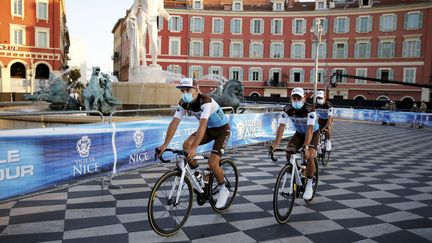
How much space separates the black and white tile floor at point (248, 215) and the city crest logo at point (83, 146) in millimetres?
812

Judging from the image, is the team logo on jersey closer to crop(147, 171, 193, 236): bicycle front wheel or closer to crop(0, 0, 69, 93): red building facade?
crop(147, 171, 193, 236): bicycle front wheel

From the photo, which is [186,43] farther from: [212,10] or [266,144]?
[266,144]

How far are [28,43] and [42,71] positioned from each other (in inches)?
130

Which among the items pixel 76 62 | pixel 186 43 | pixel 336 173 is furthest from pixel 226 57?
pixel 76 62

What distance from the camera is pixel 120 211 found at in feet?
19.3

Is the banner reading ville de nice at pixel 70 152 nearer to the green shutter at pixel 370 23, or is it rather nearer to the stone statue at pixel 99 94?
the stone statue at pixel 99 94

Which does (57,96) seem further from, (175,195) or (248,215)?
(175,195)

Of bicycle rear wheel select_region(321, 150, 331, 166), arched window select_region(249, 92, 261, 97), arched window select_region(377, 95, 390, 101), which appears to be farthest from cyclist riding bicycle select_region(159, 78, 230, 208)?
arched window select_region(249, 92, 261, 97)

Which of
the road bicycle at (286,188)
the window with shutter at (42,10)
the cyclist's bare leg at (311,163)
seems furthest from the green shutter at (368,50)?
the road bicycle at (286,188)

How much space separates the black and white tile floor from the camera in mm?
4996

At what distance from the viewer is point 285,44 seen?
186ft

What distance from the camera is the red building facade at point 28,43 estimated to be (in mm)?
41406

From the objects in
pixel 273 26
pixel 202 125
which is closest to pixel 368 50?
pixel 273 26

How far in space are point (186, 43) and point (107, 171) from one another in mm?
52117
